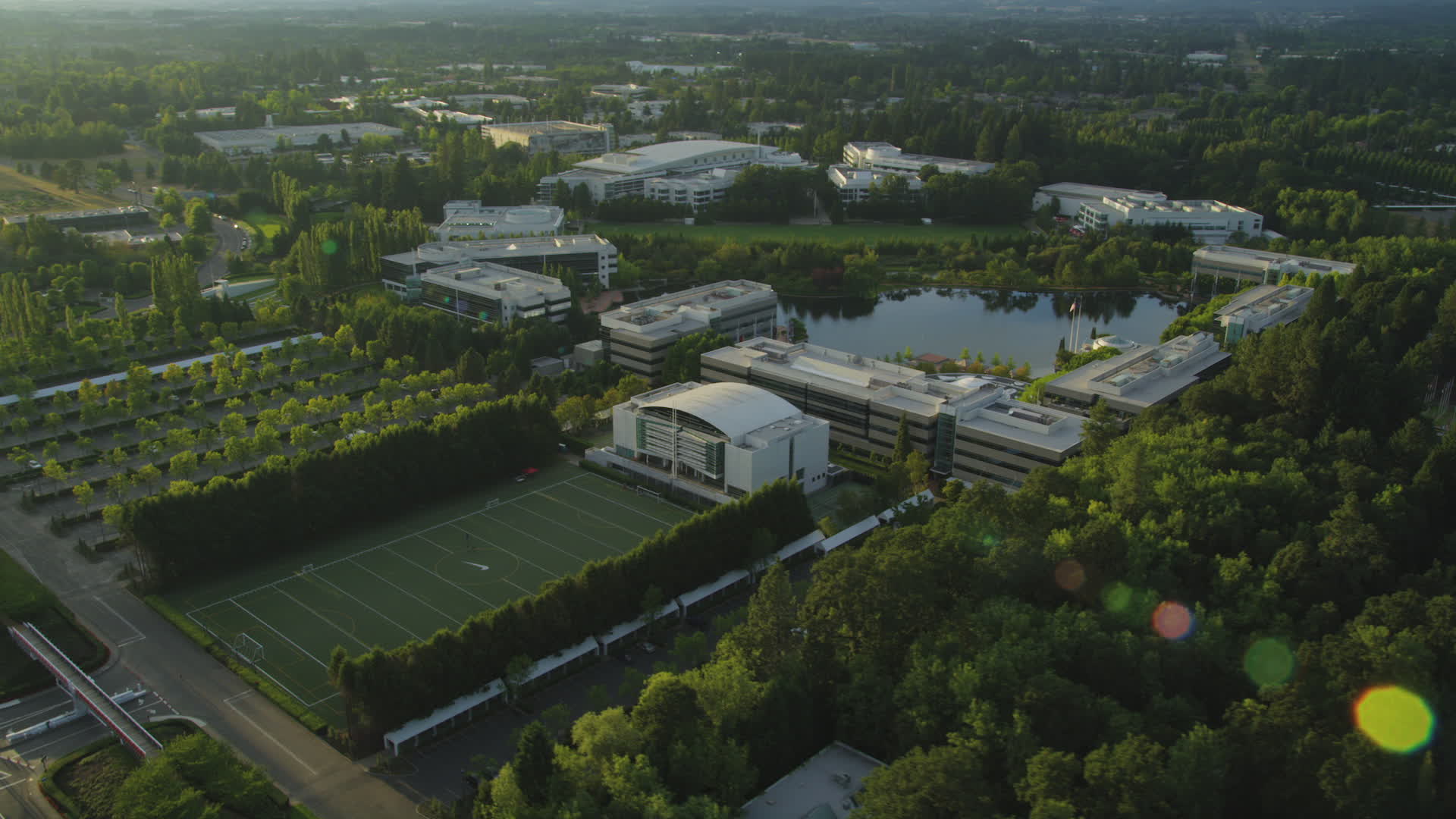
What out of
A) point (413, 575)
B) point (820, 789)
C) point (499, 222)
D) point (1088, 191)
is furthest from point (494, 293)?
point (1088, 191)

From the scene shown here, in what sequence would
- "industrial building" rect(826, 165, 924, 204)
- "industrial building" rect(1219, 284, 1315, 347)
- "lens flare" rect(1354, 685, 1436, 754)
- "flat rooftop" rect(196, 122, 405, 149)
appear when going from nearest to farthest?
"lens flare" rect(1354, 685, 1436, 754) → "industrial building" rect(1219, 284, 1315, 347) → "industrial building" rect(826, 165, 924, 204) → "flat rooftop" rect(196, 122, 405, 149)

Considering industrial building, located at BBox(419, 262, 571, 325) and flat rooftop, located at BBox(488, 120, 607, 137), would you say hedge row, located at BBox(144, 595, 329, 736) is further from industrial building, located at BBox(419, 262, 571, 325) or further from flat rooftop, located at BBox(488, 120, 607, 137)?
flat rooftop, located at BBox(488, 120, 607, 137)

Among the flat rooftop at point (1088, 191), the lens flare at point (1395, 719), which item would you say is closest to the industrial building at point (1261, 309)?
the flat rooftop at point (1088, 191)

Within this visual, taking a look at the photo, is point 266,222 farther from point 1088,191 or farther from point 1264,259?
point 1264,259

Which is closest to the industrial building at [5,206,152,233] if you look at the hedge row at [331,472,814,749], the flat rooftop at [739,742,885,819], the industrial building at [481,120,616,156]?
the industrial building at [481,120,616,156]

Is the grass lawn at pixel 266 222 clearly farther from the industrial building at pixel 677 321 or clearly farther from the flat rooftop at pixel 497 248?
the industrial building at pixel 677 321

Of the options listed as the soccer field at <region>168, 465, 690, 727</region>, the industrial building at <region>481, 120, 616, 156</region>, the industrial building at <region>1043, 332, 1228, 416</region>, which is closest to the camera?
the soccer field at <region>168, 465, 690, 727</region>
